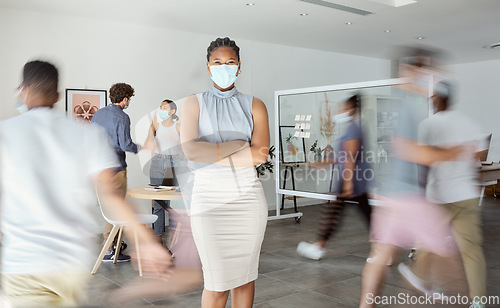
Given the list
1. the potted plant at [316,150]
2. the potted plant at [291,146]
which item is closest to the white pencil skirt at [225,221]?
the potted plant at [316,150]

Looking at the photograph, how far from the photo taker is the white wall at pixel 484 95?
11734 mm

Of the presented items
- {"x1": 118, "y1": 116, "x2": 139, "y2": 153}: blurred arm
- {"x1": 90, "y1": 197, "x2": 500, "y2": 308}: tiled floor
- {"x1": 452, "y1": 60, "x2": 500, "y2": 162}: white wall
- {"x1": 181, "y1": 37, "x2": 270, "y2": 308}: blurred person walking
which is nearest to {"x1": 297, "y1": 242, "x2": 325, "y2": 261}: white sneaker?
{"x1": 90, "y1": 197, "x2": 500, "y2": 308}: tiled floor

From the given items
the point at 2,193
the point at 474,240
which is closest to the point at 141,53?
the point at 474,240

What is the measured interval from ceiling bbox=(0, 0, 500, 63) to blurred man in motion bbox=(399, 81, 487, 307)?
3681 mm

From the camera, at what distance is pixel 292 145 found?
293 inches

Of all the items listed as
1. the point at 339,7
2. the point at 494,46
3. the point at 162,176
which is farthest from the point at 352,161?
the point at 494,46

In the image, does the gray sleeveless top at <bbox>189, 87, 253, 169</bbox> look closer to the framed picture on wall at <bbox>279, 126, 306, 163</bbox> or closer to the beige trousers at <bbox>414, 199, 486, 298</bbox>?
the beige trousers at <bbox>414, 199, 486, 298</bbox>

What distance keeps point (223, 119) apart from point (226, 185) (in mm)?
328

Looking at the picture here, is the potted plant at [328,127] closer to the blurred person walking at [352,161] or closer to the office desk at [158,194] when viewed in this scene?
the blurred person walking at [352,161]

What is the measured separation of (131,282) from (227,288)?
2510mm

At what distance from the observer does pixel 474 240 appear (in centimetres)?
298

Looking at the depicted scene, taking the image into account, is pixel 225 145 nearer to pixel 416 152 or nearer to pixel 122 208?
pixel 122 208

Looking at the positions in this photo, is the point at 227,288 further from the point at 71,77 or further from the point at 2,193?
the point at 71,77

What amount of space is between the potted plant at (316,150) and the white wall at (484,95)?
6816 millimetres
